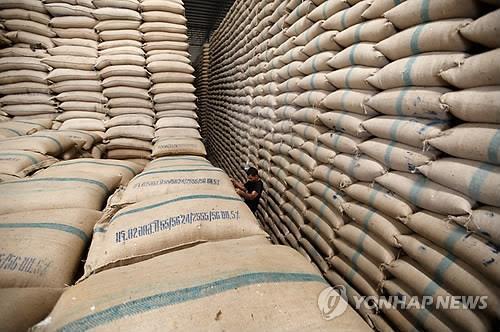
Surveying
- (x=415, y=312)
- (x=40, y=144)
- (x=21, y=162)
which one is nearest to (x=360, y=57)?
(x=415, y=312)

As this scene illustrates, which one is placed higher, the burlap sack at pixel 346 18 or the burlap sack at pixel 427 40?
the burlap sack at pixel 346 18

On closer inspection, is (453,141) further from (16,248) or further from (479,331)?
(16,248)

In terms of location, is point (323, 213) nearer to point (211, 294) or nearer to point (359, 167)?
point (359, 167)

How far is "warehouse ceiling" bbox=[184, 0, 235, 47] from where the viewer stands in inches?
341

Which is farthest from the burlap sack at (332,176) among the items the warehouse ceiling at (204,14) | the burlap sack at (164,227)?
the warehouse ceiling at (204,14)

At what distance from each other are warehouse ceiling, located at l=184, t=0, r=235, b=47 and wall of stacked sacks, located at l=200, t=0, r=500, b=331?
6818mm

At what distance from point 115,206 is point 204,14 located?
978 centimetres

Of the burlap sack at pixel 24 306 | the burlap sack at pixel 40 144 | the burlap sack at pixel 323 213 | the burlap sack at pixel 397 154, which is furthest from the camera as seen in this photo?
the burlap sack at pixel 40 144

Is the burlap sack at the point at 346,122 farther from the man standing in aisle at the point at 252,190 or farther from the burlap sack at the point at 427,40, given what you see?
the man standing in aisle at the point at 252,190

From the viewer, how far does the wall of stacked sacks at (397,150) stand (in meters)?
1.08

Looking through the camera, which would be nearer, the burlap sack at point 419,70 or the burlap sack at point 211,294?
the burlap sack at point 211,294

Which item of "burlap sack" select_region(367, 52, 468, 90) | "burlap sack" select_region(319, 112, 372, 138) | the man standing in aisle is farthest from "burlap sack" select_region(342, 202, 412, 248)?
the man standing in aisle

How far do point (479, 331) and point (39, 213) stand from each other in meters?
2.07

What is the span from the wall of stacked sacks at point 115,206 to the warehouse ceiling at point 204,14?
5784 millimetres
